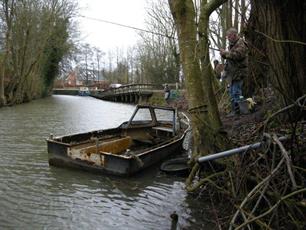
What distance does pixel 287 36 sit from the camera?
5734mm

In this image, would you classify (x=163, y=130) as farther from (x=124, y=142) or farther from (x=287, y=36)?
(x=287, y=36)

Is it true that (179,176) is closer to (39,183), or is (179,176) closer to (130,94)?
(39,183)

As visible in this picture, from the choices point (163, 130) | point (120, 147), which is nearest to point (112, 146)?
point (120, 147)

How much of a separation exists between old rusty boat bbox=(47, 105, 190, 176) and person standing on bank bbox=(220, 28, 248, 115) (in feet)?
5.39

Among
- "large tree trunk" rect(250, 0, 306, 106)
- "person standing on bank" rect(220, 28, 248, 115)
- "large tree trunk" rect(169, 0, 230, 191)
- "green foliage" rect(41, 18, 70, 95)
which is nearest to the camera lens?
"large tree trunk" rect(250, 0, 306, 106)

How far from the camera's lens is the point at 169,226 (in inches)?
227

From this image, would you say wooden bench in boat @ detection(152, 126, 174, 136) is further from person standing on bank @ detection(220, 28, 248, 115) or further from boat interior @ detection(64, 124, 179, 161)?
person standing on bank @ detection(220, 28, 248, 115)

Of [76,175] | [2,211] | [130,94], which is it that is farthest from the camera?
[130,94]

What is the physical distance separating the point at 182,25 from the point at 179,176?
3.12 m

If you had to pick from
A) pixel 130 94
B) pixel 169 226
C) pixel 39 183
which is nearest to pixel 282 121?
pixel 169 226

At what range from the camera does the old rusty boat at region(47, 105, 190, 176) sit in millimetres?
8133

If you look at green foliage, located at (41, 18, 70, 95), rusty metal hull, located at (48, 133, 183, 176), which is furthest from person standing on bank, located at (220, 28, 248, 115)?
green foliage, located at (41, 18, 70, 95)

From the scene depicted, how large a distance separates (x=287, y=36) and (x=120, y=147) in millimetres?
5405

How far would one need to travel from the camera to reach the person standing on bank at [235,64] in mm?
9442
